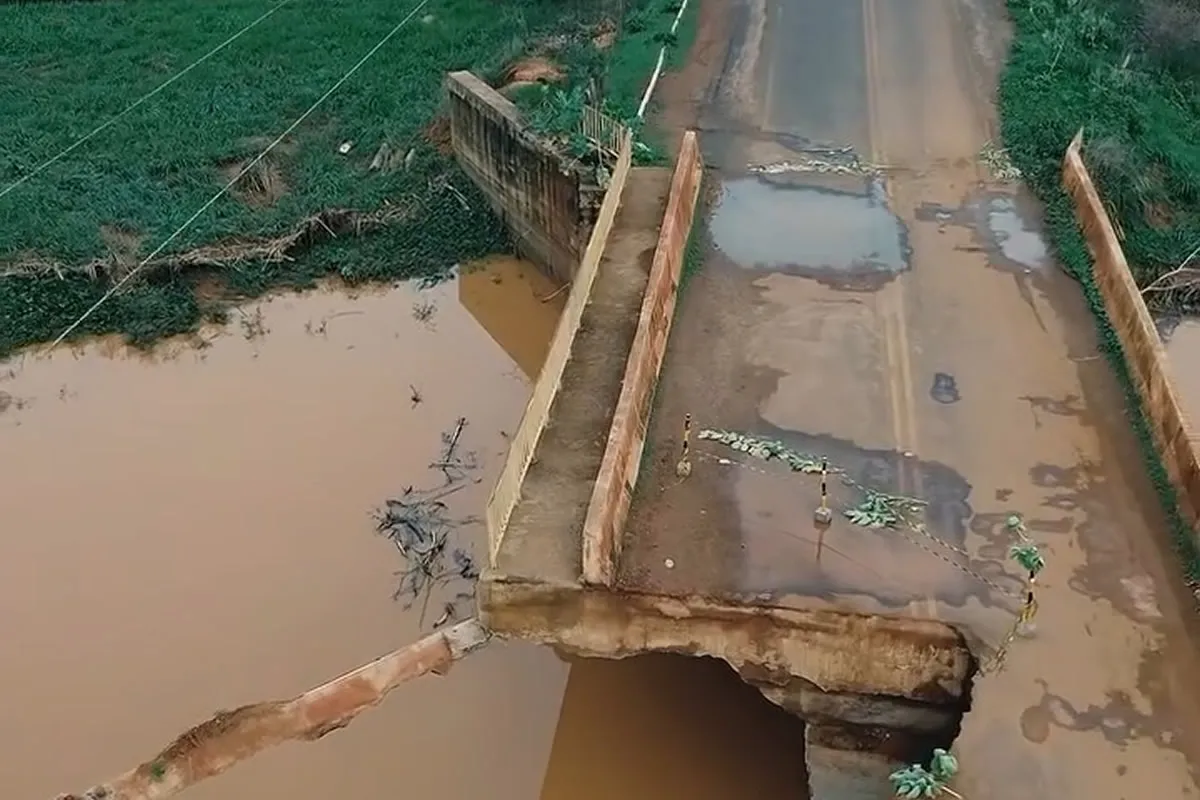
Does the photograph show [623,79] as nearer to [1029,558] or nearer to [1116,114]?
[1116,114]

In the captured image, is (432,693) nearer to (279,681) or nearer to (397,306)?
(279,681)

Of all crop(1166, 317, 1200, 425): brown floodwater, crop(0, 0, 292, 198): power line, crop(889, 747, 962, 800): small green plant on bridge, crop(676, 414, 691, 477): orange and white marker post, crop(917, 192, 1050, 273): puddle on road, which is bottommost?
crop(0, 0, 292, 198): power line

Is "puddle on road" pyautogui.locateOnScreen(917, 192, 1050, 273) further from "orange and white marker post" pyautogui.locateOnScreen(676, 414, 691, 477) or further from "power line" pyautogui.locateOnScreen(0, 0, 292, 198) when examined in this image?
"power line" pyautogui.locateOnScreen(0, 0, 292, 198)

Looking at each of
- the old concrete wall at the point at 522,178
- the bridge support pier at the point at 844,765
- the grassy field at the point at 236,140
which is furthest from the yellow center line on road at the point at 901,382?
the grassy field at the point at 236,140

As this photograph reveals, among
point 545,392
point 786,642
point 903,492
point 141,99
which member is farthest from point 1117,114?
point 141,99

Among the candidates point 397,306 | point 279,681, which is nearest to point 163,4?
point 397,306

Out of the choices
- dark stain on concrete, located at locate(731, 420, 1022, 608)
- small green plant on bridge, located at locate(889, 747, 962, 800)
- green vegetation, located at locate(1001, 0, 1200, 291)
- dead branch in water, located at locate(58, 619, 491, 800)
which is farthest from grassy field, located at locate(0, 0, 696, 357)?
small green plant on bridge, located at locate(889, 747, 962, 800)
